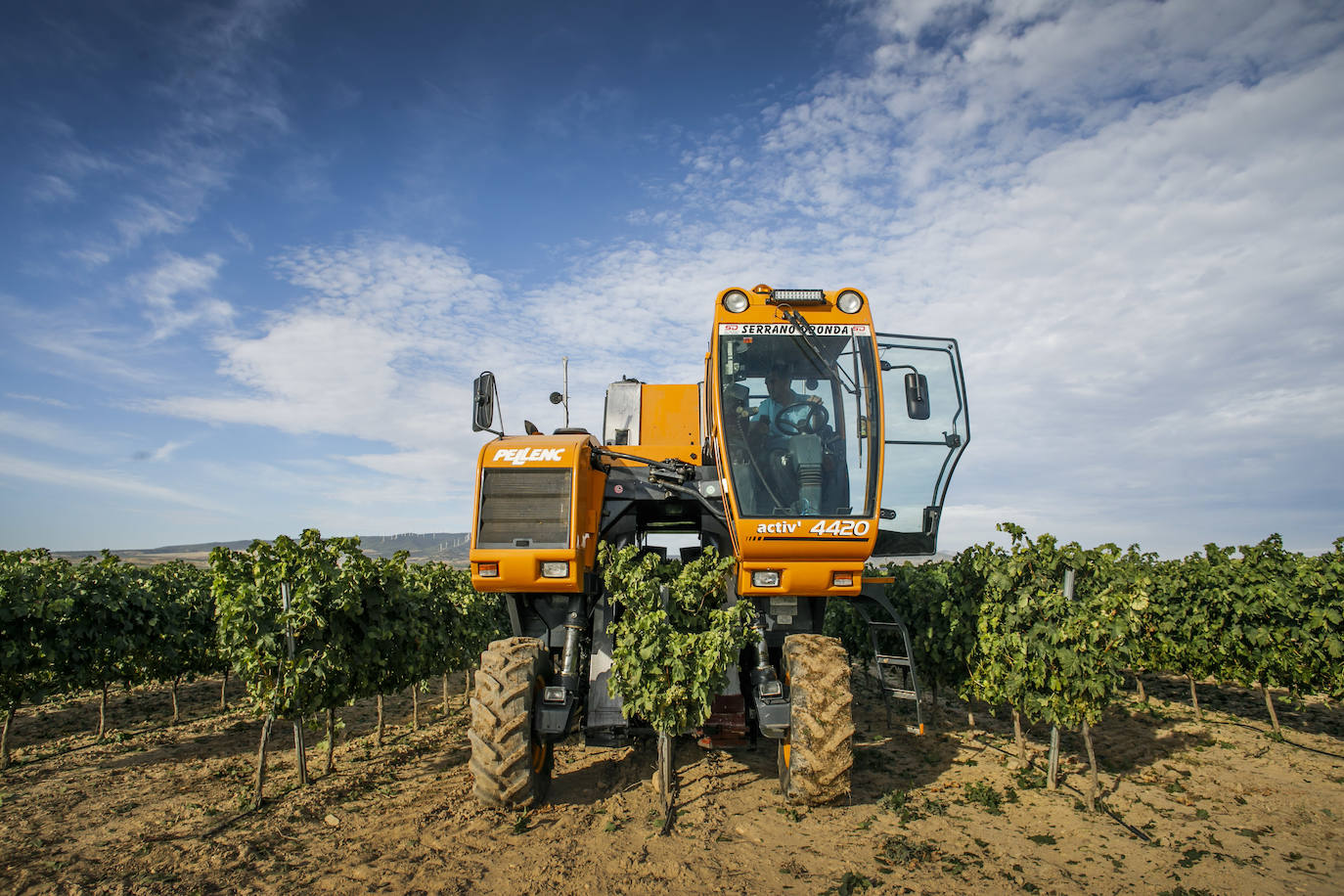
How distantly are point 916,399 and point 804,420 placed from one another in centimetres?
108

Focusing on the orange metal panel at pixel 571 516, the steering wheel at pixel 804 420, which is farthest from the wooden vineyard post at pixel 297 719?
the steering wheel at pixel 804 420

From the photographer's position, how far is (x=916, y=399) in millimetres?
6551

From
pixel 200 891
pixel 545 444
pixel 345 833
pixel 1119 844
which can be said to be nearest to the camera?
pixel 200 891

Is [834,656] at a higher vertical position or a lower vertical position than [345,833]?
higher

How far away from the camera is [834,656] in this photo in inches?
243

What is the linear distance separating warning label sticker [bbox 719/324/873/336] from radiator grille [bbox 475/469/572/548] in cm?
222

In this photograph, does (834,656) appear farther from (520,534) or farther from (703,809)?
(520,534)

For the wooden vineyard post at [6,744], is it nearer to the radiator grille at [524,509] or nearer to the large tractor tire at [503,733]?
the large tractor tire at [503,733]

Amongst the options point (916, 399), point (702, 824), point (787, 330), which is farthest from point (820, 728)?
point (787, 330)

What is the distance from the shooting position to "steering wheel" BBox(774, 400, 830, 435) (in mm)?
6730

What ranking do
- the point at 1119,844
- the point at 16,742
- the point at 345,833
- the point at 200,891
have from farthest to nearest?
1. the point at 16,742
2. the point at 345,833
3. the point at 1119,844
4. the point at 200,891

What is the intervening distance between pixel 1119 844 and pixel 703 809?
3.74 m

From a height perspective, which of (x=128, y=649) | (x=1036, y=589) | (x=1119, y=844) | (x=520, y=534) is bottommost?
(x=1119, y=844)

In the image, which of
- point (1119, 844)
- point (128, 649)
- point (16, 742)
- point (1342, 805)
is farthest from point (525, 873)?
point (16, 742)
